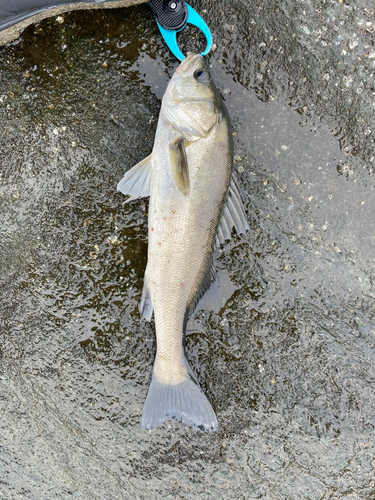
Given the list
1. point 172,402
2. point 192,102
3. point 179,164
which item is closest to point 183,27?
point 192,102

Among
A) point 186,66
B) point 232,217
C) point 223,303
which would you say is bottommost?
point 223,303

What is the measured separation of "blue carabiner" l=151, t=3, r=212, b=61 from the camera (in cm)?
247

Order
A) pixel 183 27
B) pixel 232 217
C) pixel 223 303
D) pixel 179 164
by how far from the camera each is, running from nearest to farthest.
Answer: pixel 179 164
pixel 232 217
pixel 183 27
pixel 223 303

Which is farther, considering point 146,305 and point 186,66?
point 146,305

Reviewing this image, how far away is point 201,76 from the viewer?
2271mm

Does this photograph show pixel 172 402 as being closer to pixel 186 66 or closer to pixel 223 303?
pixel 223 303

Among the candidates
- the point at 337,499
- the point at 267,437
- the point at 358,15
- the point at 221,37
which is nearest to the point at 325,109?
the point at 358,15

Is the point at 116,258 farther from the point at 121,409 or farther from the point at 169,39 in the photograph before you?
the point at 169,39

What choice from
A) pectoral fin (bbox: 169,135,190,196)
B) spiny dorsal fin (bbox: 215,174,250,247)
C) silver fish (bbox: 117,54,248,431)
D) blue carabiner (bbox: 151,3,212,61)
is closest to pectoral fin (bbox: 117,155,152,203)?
silver fish (bbox: 117,54,248,431)

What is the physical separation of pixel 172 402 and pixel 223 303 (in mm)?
828

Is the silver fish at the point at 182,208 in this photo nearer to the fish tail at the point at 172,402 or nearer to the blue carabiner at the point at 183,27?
the fish tail at the point at 172,402

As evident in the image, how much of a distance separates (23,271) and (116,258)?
728mm

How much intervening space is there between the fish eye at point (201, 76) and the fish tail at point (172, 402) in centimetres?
202

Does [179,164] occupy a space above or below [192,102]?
below
